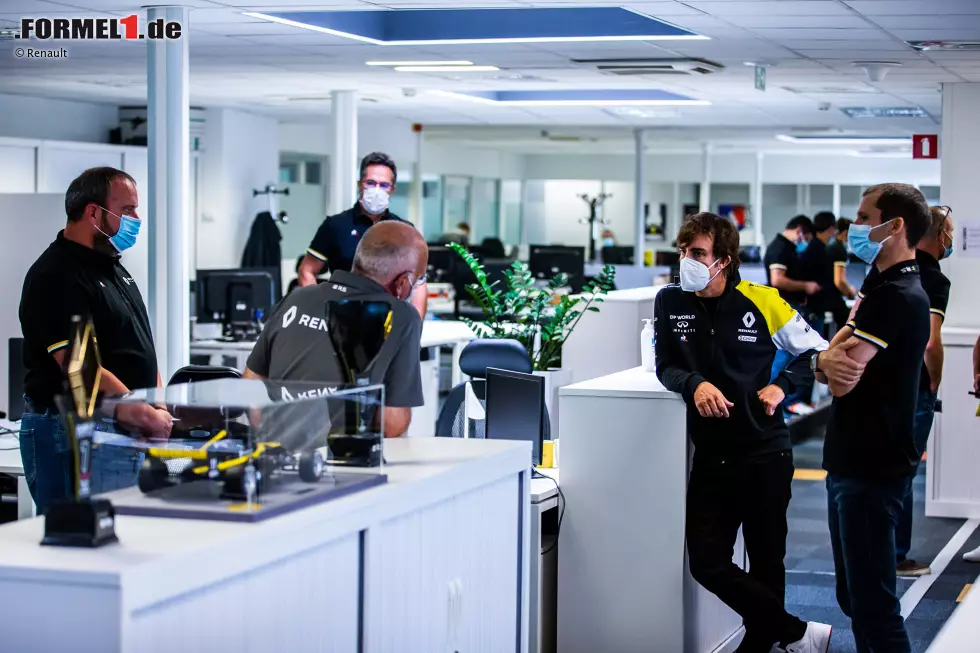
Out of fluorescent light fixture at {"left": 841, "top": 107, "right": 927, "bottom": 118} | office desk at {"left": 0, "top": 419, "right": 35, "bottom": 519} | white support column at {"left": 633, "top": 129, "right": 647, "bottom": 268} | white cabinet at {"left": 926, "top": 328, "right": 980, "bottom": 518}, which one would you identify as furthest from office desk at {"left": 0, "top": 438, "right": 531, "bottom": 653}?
white support column at {"left": 633, "top": 129, "right": 647, "bottom": 268}

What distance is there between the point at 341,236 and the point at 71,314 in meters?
2.03

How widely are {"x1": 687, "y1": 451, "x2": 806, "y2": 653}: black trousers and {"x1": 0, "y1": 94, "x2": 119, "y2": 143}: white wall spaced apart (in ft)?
30.4

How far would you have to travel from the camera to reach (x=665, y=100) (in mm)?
11664

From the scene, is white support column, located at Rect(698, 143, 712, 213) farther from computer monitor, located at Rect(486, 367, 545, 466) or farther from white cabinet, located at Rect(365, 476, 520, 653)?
white cabinet, located at Rect(365, 476, 520, 653)

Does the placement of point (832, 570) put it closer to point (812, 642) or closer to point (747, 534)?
point (812, 642)

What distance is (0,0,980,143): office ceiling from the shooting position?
6.24m

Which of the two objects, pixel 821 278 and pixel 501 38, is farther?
pixel 821 278

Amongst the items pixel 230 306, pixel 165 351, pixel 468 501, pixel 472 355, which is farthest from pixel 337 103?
pixel 468 501

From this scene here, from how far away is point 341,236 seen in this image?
227 inches

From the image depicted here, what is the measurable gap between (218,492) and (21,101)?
34.1ft

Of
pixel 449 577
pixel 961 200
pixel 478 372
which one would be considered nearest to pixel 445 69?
pixel 961 200

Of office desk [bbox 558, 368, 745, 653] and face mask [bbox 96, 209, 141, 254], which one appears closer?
face mask [bbox 96, 209, 141, 254]

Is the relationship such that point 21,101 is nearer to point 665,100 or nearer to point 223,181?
point 223,181

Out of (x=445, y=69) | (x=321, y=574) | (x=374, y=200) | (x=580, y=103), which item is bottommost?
(x=321, y=574)
